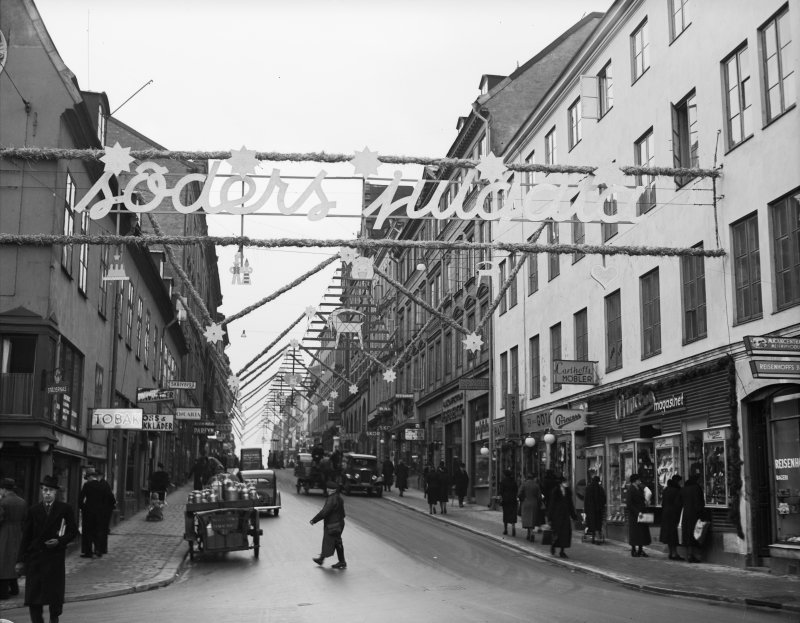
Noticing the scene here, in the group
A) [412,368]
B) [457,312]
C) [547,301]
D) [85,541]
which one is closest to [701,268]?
[547,301]

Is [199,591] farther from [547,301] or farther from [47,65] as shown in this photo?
[547,301]

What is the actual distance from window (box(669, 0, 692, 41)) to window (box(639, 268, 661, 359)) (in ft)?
17.7

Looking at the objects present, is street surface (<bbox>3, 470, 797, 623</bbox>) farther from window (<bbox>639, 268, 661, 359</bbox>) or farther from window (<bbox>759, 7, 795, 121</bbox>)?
window (<bbox>759, 7, 795, 121</bbox>)

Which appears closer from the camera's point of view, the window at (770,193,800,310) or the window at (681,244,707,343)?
the window at (770,193,800,310)

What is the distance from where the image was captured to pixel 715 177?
19.7 meters

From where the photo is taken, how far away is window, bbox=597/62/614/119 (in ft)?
86.6

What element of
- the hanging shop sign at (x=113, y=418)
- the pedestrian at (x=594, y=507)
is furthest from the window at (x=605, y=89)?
the hanging shop sign at (x=113, y=418)

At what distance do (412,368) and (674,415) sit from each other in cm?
3696

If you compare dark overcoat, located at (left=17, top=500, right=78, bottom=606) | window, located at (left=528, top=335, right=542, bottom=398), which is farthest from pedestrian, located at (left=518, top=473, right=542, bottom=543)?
dark overcoat, located at (left=17, top=500, right=78, bottom=606)

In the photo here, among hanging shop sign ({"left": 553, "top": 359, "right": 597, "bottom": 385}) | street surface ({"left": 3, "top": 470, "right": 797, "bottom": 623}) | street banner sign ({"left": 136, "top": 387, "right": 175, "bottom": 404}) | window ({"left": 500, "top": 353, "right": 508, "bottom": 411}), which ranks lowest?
street surface ({"left": 3, "top": 470, "right": 797, "bottom": 623})

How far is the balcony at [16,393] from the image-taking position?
18.6 m

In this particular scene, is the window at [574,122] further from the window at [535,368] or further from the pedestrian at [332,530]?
the pedestrian at [332,530]

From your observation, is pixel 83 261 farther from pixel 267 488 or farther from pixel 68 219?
pixel 267 488

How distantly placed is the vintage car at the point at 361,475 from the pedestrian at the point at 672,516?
24145mm
